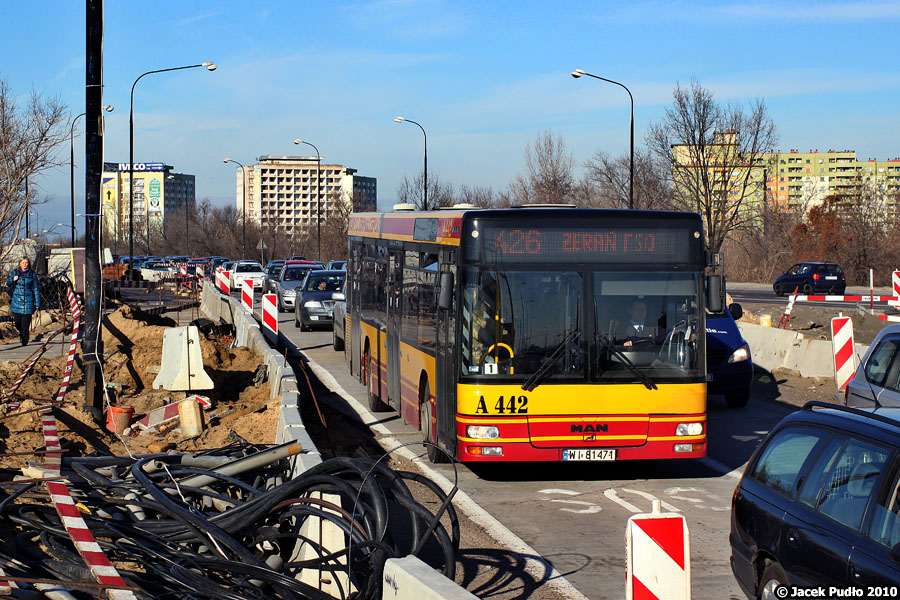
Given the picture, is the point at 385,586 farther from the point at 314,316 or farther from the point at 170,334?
the point at 314,316

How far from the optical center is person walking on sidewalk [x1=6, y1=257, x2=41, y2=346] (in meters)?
22.1

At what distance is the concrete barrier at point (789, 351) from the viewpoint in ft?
60.9

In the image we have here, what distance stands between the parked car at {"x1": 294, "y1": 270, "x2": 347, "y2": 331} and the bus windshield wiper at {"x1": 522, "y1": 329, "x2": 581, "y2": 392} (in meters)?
18.8

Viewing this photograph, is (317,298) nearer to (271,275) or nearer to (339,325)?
(339,325)

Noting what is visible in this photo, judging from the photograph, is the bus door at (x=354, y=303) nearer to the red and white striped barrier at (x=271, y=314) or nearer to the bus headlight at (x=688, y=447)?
the red and white striped barrier at (x=271, y=314)

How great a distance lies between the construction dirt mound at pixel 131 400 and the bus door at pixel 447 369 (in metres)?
2.26

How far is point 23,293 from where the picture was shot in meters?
22.3

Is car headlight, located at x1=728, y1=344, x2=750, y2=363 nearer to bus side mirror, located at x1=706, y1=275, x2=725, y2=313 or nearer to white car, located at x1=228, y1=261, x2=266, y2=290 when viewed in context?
bus side mirror, located at x1=706, y1=275, x2=725, y2=313

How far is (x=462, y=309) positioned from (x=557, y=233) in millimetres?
1195

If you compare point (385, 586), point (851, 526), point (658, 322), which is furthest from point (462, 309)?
point (851, 526)

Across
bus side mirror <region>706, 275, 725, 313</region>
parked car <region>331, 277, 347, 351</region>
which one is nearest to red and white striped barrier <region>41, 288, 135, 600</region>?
bus side mirror <region>706, 275, 725, 313</region>

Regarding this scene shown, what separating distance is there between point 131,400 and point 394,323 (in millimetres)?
4823

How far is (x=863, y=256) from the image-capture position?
59.1 metres

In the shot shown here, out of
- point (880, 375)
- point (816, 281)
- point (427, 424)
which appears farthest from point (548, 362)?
point (816, 281)
